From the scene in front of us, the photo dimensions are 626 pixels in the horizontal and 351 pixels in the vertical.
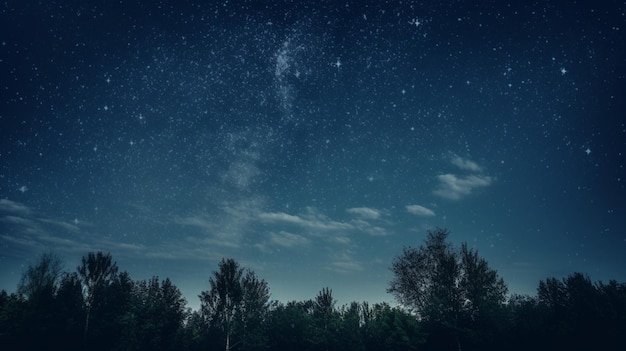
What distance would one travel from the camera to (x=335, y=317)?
33.3 m

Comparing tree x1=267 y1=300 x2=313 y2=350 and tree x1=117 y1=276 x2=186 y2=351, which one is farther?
tree x1=267 y1=300 x2=313 y2=350

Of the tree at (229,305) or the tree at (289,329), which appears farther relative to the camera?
the tree at (289,329)

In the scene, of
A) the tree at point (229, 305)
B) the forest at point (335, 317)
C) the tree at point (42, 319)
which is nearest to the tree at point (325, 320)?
the forest at point (335, 317)

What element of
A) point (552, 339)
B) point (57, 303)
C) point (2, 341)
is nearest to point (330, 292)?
point (552, 339)

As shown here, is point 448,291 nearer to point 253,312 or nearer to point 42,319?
point 253,312

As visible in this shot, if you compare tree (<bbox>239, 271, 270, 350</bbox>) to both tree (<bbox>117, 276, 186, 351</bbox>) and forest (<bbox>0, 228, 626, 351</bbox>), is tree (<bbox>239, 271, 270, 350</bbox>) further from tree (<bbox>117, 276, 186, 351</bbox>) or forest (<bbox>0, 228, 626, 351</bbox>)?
tree (<bbox>117, 276, 186, 351</bbox>)

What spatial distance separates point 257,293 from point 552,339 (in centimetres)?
2894

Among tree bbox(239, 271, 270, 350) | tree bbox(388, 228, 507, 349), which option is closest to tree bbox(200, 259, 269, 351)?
tree bbox(239, 271, 270, 350)

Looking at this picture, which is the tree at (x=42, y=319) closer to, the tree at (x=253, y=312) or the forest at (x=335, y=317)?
the forest at (x=335, y=317)

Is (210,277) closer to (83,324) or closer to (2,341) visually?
(83,324)

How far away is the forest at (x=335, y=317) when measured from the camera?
89.2 ft

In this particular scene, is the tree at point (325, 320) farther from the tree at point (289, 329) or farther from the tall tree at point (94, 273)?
the tall tree at point (94, 273)

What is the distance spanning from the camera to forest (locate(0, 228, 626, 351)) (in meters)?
27.2

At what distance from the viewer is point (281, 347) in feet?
117
